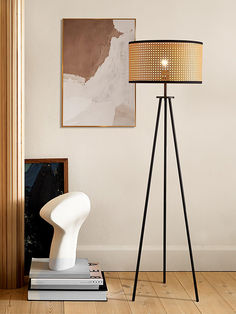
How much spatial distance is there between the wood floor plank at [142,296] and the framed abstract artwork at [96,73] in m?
1.20

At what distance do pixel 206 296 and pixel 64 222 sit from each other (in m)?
1.11

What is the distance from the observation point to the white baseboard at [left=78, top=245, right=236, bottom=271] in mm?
4273

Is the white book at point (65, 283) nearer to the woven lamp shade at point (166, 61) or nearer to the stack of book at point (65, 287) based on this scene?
the stack of book at point (65, 287)

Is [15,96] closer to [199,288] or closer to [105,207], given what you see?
[105,207]

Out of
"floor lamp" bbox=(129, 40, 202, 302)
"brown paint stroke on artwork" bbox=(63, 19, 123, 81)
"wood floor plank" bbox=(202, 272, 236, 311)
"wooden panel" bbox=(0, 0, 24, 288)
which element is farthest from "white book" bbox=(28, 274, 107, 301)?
"brown paint stroke on artwork" bbox=(63, 19, 123, 81)

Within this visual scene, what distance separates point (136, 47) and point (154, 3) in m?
0.82

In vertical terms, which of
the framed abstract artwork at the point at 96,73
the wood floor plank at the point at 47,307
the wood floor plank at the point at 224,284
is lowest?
the wood floor plank at the point at 224,284

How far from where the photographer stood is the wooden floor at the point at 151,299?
3.42 metres

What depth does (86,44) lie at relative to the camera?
4.16m

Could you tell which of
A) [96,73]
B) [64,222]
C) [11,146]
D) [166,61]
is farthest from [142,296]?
[96,73]

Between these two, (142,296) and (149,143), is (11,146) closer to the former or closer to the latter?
(149,143)

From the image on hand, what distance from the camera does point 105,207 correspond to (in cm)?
427

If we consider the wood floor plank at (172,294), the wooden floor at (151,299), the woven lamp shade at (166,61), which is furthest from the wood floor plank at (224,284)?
the woven lamp shade at (166,61)

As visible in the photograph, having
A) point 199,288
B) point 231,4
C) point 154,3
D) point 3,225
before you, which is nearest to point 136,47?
point 154,3
